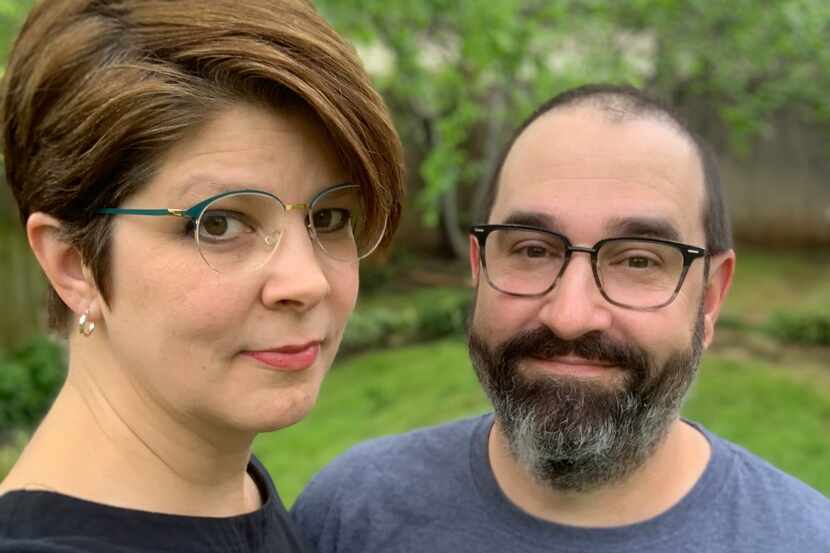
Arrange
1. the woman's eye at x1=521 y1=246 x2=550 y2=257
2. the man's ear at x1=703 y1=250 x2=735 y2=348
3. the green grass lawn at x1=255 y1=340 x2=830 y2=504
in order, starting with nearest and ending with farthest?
the woman's eye at x1=521 y1=246 x2=550 y2=257
the man's ear at x1=703 y1=250 x2=735 y2=348
the green grass lawn at x1=255 y1=340 x2=830 y2=504

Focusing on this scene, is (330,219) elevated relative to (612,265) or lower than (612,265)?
elevated

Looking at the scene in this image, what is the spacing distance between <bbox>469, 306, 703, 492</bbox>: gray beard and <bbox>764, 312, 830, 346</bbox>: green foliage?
6.98m

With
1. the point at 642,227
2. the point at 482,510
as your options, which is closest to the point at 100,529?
the point at 482,510

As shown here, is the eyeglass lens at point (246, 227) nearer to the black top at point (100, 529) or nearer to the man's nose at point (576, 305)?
the black top at point (100, 529)

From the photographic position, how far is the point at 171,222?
1269mm

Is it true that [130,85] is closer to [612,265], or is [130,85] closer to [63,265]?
[63,265]

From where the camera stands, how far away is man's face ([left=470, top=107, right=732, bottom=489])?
177cm

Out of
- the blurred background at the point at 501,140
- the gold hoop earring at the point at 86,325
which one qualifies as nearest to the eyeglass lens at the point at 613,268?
the gold hoop earring at the point at 86,325

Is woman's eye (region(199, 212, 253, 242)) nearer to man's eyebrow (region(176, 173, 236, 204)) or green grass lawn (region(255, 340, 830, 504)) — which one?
man's eyebrow (region(176, 173, 236, 204))

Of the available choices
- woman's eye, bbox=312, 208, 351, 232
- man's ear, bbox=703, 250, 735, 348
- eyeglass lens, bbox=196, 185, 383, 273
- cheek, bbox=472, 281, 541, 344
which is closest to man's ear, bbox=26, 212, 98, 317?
eyeglass lens, bbox=196, 185, 383, 273

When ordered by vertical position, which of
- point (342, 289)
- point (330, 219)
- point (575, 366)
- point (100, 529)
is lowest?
point (100, 529)

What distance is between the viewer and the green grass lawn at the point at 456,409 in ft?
18.7

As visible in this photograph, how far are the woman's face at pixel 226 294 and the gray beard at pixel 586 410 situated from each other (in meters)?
0.58

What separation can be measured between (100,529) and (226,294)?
41 centimetres
